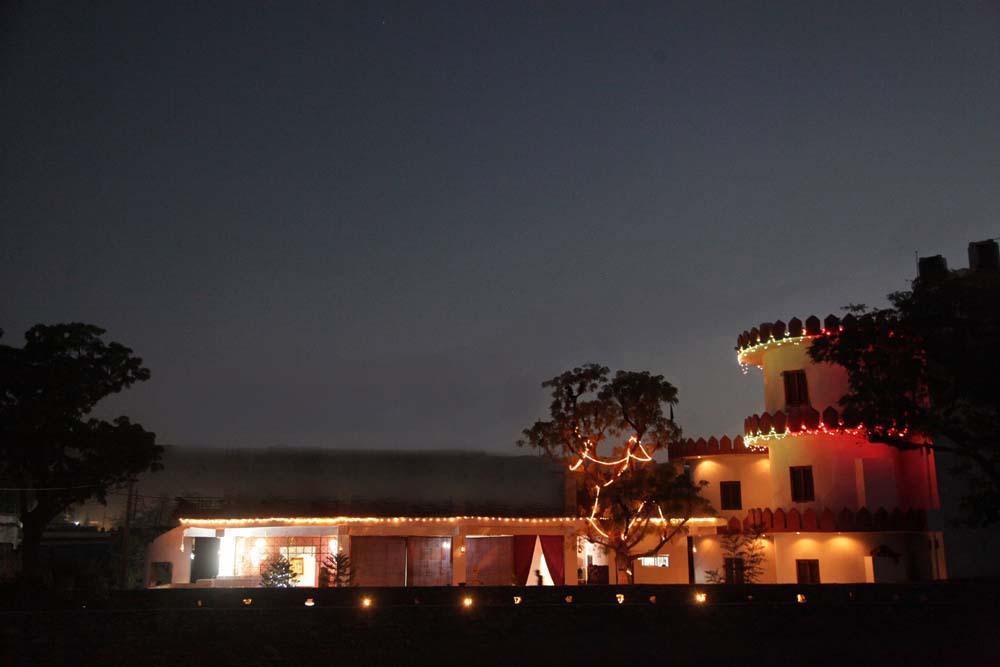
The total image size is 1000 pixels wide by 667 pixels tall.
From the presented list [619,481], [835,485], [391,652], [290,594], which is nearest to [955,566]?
[835,485]

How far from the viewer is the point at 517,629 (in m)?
16.1

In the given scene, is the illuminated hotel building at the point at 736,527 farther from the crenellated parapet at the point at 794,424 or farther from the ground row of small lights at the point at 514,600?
the ground row of small lights at the point at 514,600

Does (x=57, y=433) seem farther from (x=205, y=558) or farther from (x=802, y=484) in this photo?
(x=802, y=484)

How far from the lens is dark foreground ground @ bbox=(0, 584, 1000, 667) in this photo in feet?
49.4

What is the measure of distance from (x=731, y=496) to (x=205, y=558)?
17636 mm

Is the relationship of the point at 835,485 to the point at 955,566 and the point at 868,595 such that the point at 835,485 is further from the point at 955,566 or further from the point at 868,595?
the point at 868,595

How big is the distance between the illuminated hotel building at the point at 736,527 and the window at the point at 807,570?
4cm

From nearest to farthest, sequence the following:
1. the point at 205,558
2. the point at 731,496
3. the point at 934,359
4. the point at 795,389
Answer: the point at 934,359 → the point at 795,389 → the point at 731,496 → the point at 205,558

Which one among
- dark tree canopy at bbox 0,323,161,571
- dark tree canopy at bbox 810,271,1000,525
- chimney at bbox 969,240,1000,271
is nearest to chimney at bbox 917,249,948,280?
chimney at bbox 969,240,1000,271

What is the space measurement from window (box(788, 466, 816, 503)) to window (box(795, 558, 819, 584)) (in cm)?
173

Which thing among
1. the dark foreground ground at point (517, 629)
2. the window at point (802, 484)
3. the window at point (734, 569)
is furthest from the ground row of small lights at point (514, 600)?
the window at point (734, 569)

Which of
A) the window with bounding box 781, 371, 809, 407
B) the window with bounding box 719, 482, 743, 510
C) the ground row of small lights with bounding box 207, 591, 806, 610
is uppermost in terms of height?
the window with bounding box 781, 371, 809, 407

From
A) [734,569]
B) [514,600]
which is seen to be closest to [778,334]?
[734,569]

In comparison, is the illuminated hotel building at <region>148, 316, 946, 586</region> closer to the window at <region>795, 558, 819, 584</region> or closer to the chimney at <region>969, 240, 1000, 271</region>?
the window at <region>795, 558, 819, 584</region>
